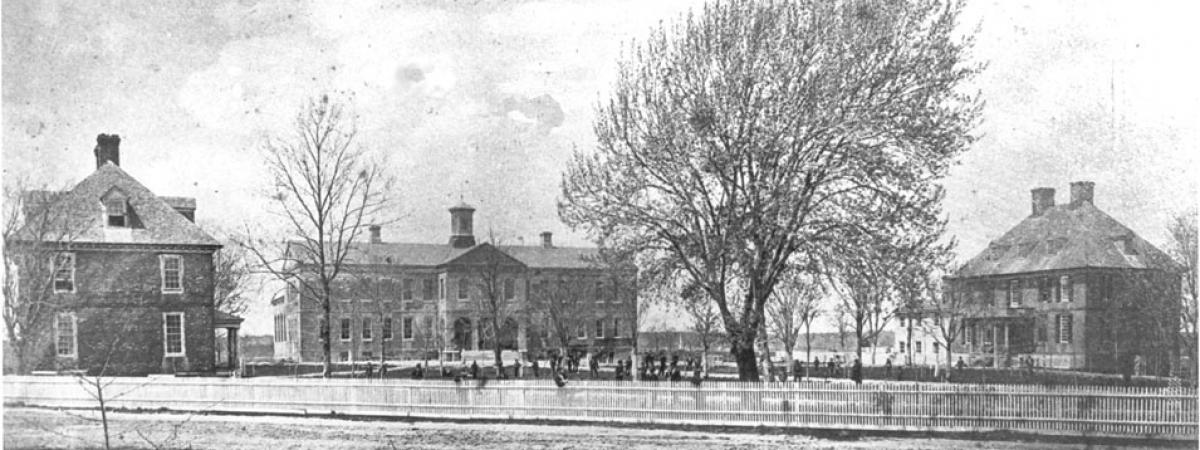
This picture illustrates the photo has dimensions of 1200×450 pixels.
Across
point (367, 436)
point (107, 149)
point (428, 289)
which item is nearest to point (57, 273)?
point (107, 149)

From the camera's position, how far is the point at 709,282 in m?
23.5

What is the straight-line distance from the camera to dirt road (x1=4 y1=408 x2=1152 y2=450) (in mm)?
18281

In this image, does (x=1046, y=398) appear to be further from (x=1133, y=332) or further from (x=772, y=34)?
(x=772, y=34)

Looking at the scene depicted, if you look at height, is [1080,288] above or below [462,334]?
above

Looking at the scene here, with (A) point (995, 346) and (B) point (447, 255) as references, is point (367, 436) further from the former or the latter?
(A) point (995, 346)

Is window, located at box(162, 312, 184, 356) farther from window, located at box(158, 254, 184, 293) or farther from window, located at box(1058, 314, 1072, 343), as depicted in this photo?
window, located at box(1058, 314, 1072, 343)

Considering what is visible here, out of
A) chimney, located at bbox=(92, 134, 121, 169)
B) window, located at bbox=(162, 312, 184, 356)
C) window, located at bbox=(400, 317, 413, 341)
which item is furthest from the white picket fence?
window, located at bbox=(400, 317, 413, 341)

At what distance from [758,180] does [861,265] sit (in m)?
2.94

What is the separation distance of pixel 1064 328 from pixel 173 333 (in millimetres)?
26264

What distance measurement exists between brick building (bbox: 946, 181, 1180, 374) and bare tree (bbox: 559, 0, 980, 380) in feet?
10.2

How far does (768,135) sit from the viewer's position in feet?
73.4

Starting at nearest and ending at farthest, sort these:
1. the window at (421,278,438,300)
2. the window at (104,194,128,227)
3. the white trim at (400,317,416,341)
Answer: the window at (104,194,128,227) < the window at (421,278,438,300) < the white trim at (400,317,416,341)

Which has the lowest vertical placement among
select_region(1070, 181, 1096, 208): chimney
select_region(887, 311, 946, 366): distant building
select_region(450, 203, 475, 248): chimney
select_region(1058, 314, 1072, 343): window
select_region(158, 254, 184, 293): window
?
select_region(887, 311, 946, 366): distant building

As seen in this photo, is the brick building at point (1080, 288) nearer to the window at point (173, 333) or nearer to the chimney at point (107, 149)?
the chimney at point (107, 149)
